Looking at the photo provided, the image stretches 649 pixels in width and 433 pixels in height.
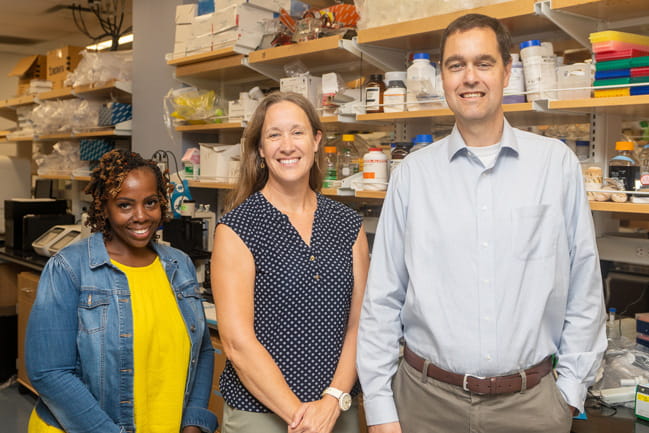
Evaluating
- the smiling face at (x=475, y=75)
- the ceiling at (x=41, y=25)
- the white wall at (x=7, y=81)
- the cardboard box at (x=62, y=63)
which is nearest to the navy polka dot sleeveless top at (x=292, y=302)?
the smiling face at (x=475, y=75)

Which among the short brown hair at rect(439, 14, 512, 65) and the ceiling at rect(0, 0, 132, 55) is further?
the ceiling at rect(0, 0, 132, 55)

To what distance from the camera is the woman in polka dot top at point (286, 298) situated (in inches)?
58.5

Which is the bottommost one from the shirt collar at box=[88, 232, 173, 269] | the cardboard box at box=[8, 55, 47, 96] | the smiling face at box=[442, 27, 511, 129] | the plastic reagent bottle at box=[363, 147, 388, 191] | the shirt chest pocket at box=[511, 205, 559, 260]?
the shirt collar at box=[88, 232, 173, 269]

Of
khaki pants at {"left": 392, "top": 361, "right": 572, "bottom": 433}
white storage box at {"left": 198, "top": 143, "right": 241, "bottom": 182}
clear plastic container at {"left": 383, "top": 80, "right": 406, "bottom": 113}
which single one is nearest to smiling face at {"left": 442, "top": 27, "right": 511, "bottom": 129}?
khaki pants at {"left": 392, "top": 361, "right": 572, "bottom": 433}

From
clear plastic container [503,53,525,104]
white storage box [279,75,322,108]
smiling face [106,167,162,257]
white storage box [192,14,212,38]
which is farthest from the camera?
white storage box [192,14,212,38]

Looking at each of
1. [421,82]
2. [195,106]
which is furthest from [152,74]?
[421,82]

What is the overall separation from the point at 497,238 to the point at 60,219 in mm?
4069

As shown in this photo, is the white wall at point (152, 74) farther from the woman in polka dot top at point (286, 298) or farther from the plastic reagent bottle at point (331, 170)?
the woman in polka dot top at point (286, 298)

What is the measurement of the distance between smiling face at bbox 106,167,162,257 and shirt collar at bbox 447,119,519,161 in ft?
2.72

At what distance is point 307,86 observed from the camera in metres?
2.88

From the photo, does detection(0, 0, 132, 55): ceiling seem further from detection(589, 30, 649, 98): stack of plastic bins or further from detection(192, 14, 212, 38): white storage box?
detection(589, 30, 649, 98): stack of plastic bins

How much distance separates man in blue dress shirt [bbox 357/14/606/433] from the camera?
1385 millimetres

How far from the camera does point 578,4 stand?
1896 mm

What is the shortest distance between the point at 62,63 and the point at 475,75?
491 cm
